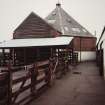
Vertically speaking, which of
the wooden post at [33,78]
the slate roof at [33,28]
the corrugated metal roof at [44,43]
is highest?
the slate roof at [33,28]

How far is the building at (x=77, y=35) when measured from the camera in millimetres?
33269

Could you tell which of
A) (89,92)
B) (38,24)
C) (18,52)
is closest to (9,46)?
(18,52)

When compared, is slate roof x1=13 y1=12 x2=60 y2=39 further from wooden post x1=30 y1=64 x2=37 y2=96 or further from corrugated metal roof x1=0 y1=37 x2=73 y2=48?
wooden post x1=30 y1=64 x2=37 y2=96

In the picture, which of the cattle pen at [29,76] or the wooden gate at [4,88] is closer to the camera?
the wooden gate at [4,88]

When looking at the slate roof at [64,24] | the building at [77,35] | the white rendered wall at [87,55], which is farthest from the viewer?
the white rendered wall at [87,55]

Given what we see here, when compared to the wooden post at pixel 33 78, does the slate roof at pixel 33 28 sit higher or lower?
higher

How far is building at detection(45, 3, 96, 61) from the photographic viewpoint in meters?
33.3

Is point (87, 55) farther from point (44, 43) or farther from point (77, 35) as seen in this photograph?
point (44, 43)

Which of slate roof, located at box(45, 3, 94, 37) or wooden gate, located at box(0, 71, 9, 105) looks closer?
wooden gate, located at box(0, 71, 9, 105)

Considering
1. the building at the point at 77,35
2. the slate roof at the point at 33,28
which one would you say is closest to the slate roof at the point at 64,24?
the building at the point at 77,35

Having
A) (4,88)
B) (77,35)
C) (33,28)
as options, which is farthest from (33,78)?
(77,35)

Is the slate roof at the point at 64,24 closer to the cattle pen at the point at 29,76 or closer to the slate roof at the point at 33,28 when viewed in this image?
the slate roof at the point at 33,28

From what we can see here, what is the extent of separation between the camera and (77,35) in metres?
34.0

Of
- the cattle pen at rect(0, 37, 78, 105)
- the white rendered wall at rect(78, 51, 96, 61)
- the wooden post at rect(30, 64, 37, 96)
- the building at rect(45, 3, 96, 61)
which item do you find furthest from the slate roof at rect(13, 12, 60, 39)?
the wooden post at rect(30, 64, 37, 96)
